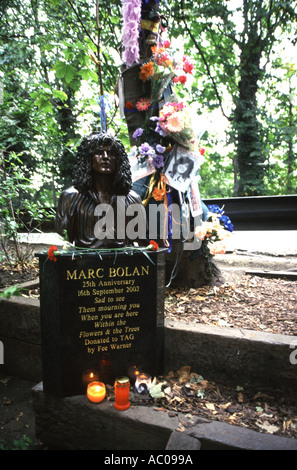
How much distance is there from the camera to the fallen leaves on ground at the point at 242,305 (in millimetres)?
2352

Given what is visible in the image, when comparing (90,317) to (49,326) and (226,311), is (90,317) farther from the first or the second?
(226,311)

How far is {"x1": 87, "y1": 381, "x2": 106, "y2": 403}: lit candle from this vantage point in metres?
1.82

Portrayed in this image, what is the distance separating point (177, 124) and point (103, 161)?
3.71 feet

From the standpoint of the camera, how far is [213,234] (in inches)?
122

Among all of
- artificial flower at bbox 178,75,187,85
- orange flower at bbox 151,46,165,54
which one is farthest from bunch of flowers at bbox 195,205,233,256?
orange flower at bbox 151,46,165,54

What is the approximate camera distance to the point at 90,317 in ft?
6.38

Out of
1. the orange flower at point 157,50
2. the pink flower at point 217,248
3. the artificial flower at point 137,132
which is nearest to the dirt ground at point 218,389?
the pink flower at point 217,248

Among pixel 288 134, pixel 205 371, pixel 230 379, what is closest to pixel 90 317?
pixel 205 371

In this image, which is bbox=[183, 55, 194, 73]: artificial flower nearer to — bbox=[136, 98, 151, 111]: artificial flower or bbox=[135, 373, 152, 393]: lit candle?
bbox=[136, 98, 151, 111]: artificial flower

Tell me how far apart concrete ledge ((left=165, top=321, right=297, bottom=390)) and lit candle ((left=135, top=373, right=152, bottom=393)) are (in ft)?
0.89

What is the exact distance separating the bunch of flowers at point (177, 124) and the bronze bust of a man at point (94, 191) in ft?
3.10

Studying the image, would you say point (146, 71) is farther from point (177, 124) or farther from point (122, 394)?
point (122, 394)
